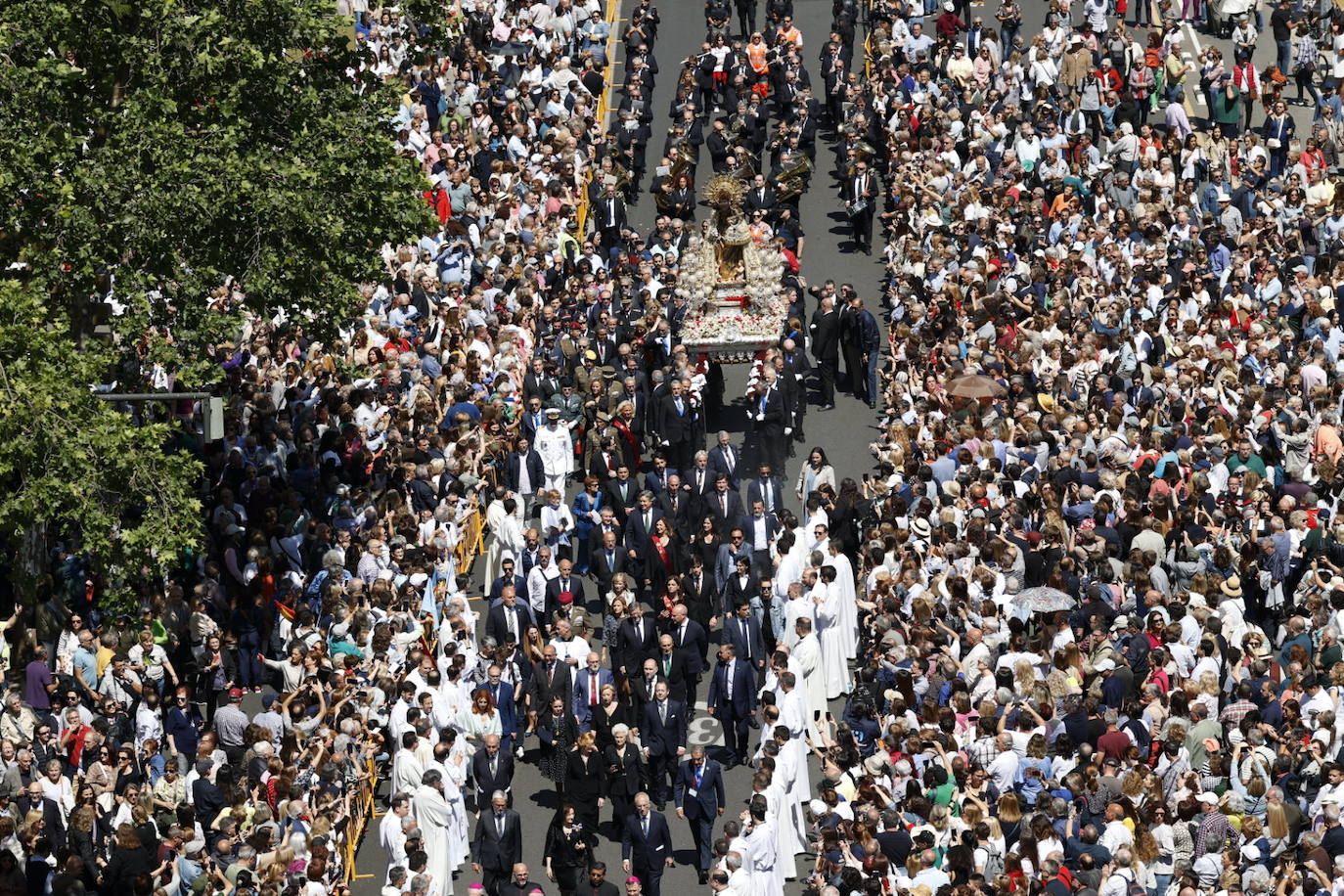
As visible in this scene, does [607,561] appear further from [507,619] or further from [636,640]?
[636,640]

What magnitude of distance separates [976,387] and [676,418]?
13.8 ft

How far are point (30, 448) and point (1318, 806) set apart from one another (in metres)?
13.7

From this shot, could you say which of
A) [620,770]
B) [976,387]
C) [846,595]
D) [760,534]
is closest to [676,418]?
[760,534]

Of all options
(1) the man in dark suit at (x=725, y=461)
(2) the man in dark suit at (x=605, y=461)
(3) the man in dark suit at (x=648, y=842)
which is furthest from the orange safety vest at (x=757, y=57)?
(3) the man in dark suit at (x=648, y=842)

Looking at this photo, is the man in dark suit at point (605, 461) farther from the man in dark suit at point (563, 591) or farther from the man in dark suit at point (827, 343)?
the man in dark suit at point (827, 343)

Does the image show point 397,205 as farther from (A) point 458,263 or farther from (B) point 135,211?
(A) point 458,263

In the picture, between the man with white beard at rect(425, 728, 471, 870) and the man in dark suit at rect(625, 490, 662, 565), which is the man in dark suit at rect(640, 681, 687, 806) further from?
the man in dark suit at rect(625, 490, 662, 565)

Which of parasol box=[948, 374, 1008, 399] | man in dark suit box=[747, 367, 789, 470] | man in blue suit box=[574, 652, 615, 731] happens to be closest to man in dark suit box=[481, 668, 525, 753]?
man in blue suit box=[574, 652, 615, 731]

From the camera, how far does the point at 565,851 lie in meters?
25.9

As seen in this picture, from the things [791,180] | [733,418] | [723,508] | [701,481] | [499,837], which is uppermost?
[791,180]

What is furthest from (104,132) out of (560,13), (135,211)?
(560,13)

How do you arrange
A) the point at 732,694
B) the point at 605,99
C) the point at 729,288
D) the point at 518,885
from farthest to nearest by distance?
the point at 605,99 → the point at 729,288 → the point at 732,694 → the point at 518,885

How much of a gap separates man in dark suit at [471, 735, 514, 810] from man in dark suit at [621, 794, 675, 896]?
1.51 meters

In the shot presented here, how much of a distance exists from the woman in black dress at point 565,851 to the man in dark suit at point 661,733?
6.21 ft
